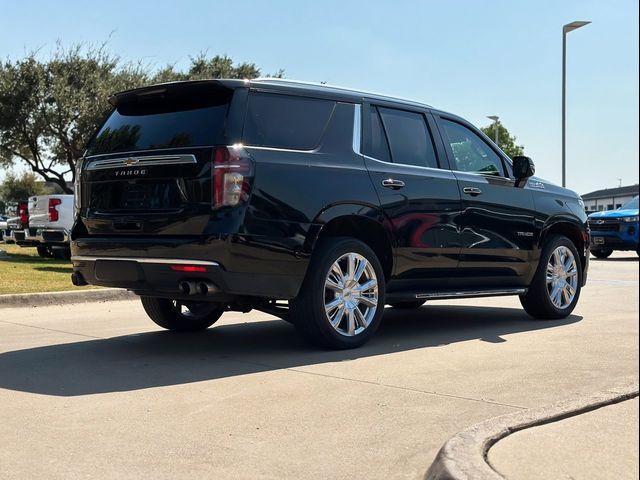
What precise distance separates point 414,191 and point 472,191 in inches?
33.4

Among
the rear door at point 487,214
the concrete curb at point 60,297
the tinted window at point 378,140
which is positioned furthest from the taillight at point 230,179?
the concrete curb at point 60,297

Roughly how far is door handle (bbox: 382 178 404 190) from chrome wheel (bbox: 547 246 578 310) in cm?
239

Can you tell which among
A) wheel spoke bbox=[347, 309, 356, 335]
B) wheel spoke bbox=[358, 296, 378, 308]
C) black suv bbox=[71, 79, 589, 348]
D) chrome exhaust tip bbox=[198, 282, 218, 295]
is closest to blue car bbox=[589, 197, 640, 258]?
black suv bbox=[71, 79, 589, 348]

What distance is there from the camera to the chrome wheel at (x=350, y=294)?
20.1 feet

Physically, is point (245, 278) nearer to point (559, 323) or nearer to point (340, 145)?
point (340, 145)

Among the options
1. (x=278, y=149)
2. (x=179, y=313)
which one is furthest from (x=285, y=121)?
(x=179, y=313)

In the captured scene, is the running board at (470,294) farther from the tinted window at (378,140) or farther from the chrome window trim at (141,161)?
the chrome window trim at (141,161)

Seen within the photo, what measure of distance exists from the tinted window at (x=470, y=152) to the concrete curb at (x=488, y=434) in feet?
10.7

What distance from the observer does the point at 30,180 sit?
Result: 93562 millimetres

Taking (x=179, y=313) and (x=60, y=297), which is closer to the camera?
(x=179, y=313)

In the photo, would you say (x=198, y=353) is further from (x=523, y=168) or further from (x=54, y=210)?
(x=54, y=210)

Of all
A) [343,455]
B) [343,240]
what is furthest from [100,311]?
[343,455]

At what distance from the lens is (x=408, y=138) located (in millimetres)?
7016

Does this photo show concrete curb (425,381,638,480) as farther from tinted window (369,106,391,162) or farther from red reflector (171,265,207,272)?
tinted window (369,106,391,162)
